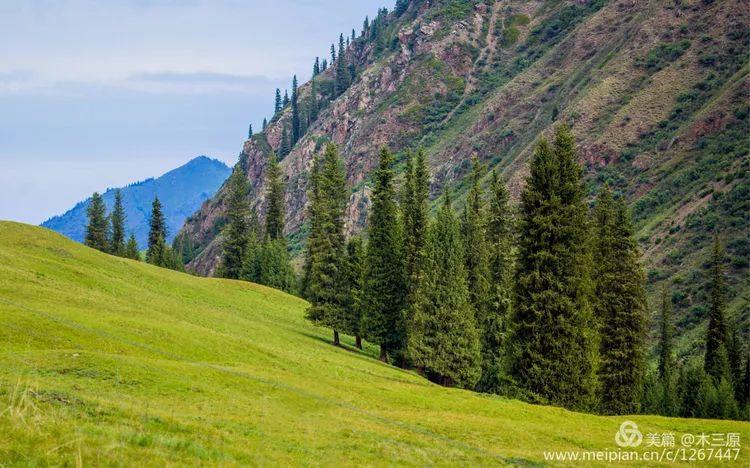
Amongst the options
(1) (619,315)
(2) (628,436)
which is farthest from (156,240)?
(2) (628,436)

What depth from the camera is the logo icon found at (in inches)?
1069

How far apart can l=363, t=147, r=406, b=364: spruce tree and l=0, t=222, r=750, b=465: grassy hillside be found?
888 cm

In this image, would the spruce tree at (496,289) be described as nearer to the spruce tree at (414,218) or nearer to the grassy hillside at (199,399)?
the spruce tree at (414,218)

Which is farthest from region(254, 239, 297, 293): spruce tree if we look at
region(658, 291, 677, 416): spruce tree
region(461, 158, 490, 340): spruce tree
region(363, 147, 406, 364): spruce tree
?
region(658, 291, 677, 416): spruce tree

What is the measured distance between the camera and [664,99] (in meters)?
148

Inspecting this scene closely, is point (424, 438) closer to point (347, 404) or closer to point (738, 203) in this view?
point (347, 404)

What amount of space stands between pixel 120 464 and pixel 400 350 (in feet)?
167

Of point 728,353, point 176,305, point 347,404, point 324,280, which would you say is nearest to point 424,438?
point 347,404

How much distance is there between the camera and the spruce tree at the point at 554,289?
132ft

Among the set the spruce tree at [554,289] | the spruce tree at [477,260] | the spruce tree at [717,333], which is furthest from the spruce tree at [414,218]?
the spruce tree at [717,333]

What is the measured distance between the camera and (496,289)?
184 feet

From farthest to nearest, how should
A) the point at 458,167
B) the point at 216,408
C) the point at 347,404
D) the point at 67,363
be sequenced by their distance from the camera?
the point at 458,167, the point at 347,404, the point at 67,363, the point at 216,408

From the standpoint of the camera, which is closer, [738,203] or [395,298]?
[395,298]

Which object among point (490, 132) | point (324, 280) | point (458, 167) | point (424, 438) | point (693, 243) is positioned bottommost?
point (424, 438)
